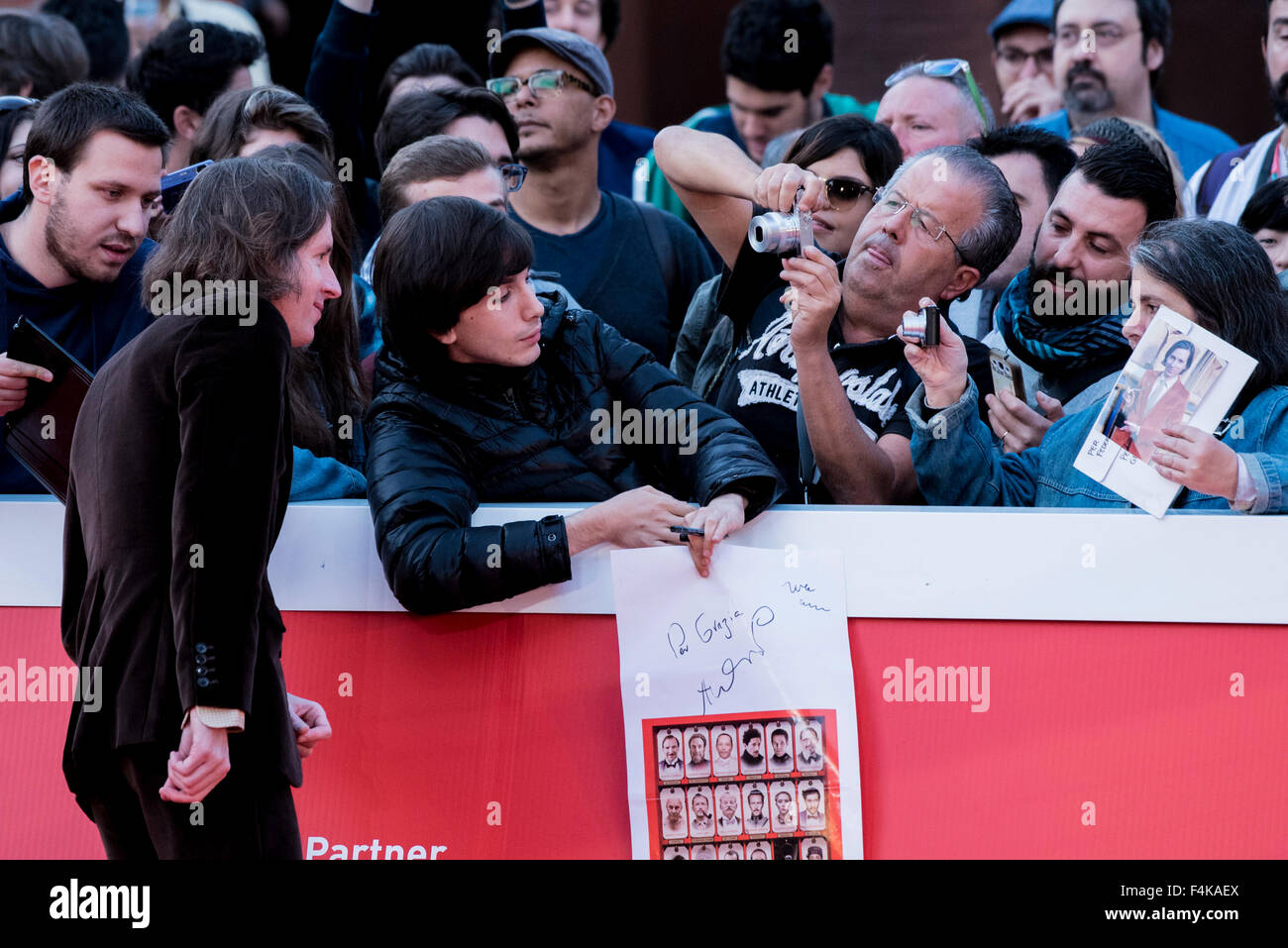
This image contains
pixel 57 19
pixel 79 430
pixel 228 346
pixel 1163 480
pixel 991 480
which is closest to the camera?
pixel 228 346

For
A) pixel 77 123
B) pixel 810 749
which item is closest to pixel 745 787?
pixel 810 749

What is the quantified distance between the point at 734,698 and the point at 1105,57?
128 inches

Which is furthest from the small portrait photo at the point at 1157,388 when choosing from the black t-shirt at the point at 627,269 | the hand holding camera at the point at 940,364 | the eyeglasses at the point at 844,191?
the black t-shirt at the point at 627,269

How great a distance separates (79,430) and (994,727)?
178cm

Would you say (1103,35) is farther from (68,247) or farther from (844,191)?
(68,247)

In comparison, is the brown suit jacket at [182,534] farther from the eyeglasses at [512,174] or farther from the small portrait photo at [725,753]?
the eyeglasses at [512,174]

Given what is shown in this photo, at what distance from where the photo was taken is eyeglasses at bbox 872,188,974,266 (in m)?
3.30

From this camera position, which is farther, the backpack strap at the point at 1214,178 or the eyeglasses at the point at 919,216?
the backpack strap at the point at 1214,178

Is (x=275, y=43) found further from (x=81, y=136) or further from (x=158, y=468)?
(x=158, y=468)

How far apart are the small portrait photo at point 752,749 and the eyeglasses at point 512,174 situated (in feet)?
6.29

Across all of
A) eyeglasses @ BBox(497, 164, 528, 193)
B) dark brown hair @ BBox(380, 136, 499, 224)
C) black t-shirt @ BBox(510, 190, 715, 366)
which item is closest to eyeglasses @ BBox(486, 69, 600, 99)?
black t-shirt @ BBox(510, 190, 715, 366)

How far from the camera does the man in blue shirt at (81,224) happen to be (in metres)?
3.23

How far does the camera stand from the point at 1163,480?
2613 mm

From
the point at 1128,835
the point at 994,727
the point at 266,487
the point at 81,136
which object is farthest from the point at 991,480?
the point at 81,136
